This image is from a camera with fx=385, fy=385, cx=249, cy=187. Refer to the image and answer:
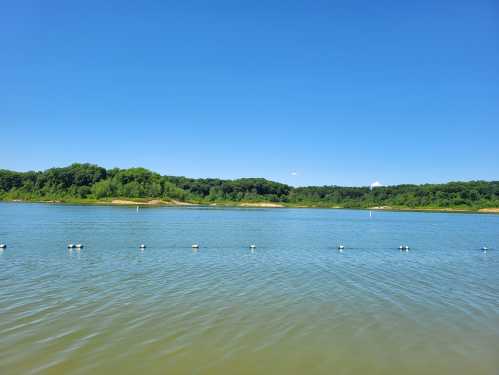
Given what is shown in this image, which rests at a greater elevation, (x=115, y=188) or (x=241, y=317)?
(x=115, y=188)

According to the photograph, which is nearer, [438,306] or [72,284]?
[438,306]

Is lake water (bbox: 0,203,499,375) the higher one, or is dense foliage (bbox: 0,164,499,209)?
dense foliage (bbox: 0,164,499,209)

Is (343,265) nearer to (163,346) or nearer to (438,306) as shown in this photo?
(438,306)

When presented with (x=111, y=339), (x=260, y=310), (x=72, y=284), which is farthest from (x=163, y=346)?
(x=72, y=284)

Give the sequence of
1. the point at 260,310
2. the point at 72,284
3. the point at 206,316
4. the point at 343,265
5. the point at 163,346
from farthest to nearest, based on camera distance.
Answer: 1. the point at 343,265
2. the point at 72,284
3. the point at 260,310
4. the point at 206,316
5. the point at 163,346

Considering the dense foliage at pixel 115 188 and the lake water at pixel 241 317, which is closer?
the lake water at pixel 241 317

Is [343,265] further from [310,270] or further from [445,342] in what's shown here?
[445,342]

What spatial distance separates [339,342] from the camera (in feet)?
32.0

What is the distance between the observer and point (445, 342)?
32.7 ft

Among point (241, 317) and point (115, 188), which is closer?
point (241, 317)

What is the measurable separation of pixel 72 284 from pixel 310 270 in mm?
11637

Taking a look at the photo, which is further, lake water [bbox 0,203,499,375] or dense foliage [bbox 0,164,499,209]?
dense foliage [bbox 0,164,499,209]

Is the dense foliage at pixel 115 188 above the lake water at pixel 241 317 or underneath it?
above

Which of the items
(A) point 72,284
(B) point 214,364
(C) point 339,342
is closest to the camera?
(B) point 214,364
